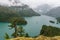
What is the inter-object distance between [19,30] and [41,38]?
16185 millimetres

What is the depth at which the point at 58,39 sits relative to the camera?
34.9ft

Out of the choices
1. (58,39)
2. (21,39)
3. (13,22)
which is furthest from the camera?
(13,22)

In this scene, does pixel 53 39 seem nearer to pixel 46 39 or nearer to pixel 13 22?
pixel 46 39

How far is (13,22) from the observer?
2609 centimetres

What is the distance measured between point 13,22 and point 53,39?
16.0m

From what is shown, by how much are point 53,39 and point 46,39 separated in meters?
0.56

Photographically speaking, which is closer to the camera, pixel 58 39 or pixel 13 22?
pixel 58 39

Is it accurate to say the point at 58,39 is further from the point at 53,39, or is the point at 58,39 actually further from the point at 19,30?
the point at 19,30

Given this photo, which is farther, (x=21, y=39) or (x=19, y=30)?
(x=19, y=30)

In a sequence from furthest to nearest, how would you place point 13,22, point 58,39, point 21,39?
point 13,22
point 58,39
point 21,39

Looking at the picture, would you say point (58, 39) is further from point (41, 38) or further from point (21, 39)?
point (21, 39)

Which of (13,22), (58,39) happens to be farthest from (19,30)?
(58,39)

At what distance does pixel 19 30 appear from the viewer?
26109 mm

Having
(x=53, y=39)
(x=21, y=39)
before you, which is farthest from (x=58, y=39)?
(x=21, y=39)
